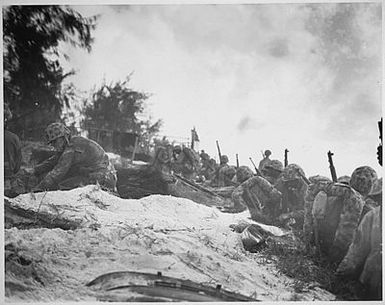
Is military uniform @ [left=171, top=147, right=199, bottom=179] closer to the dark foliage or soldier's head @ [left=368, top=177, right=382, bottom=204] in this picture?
the dark foliage

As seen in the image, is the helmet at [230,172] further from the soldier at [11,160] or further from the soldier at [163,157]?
the soldier at [11,160]

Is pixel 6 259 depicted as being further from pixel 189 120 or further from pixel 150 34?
pixel 150 34

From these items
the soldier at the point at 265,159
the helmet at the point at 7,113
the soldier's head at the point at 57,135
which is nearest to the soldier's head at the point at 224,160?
the soldier at the point at 265,159

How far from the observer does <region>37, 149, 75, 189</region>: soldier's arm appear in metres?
5.35

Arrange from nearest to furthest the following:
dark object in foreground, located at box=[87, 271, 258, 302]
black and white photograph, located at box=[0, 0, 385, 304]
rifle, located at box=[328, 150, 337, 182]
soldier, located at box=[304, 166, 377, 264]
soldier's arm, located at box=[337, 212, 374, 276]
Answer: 1. dark object in foreground, located at box=[87, 271, 258, 302]
2. soldier's arm, located at box=[337, 212, 374, 276]
3. soldier, located at box=[304, 166, 377, 264]
4. black and white photograph, located at box=[0, 0, 385, 304]
5. rifle, located at box=[328, 150, 337, 182]

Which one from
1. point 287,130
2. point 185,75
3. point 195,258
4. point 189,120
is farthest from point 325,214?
point 185,75

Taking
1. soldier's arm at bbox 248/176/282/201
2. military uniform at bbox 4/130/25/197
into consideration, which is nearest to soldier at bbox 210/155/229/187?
soldier's arm at bbox 248/176/282/201

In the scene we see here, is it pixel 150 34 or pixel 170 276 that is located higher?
pixel 150 34

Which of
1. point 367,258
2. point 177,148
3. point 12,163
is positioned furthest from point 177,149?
point 367,258

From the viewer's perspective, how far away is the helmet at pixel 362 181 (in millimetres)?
5316

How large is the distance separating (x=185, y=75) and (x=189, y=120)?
1.63ft

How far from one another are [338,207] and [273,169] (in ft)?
2.65

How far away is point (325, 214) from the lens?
5250 mm

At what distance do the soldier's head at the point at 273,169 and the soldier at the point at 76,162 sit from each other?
5.53 feet
